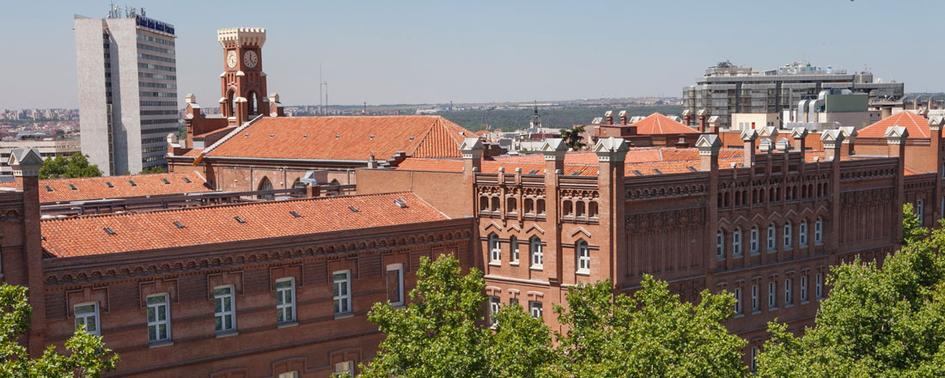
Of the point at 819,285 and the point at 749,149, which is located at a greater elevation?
the point at 749,149

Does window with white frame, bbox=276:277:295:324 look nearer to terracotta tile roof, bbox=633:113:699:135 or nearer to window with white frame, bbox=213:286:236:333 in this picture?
window with white frame, bbox=213:286:236:333

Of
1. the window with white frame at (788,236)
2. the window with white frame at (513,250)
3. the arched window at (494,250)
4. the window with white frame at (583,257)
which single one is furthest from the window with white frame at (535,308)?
the window with white frame at (788,236)

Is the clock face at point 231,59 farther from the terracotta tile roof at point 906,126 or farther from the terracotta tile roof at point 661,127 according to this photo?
the terracotta tile roof at point 906,126

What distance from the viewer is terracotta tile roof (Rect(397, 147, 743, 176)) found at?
6612 centimetres

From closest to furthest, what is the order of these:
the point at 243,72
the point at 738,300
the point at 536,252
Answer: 1. the point at 536,252
2. the point at 738,300
3. the point at 243,72

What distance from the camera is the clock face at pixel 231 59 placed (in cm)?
10488

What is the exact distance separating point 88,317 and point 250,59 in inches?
2277

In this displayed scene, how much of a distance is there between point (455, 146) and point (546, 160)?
20.9 m

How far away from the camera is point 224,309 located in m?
54.6

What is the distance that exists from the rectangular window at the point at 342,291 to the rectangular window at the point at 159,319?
9.05 metres

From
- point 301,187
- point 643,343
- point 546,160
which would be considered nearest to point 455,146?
point 301,187

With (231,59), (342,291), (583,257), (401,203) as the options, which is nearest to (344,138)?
(401,203)

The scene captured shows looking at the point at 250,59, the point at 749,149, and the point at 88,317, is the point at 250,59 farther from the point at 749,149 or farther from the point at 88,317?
the point at 88,317

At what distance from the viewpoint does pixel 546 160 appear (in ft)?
201
